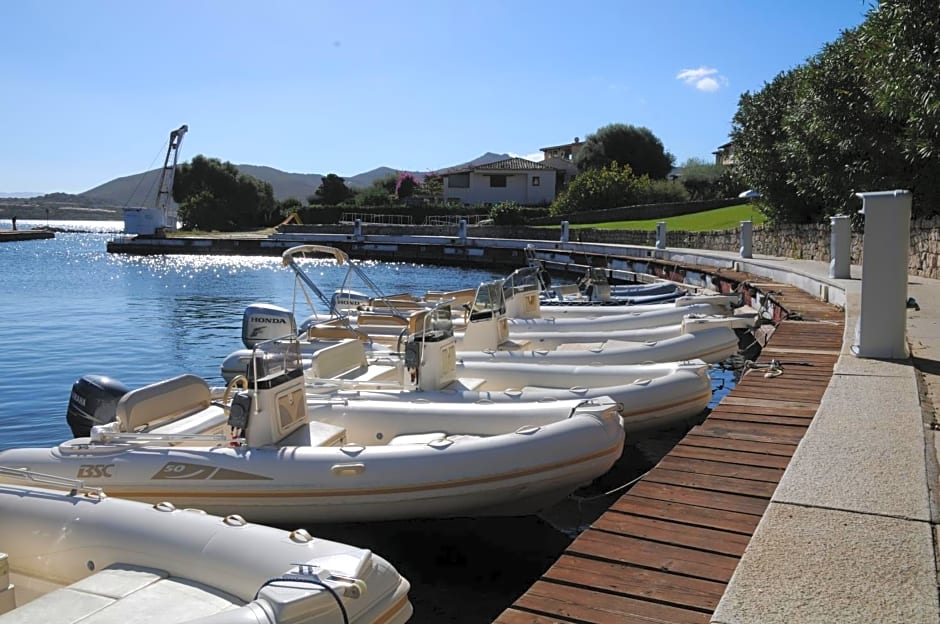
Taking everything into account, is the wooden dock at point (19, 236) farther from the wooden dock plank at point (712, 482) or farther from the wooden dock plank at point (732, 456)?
the wooden dock plank at point (712, 482)

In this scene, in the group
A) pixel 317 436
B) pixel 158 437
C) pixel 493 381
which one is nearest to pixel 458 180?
pixel 493 381

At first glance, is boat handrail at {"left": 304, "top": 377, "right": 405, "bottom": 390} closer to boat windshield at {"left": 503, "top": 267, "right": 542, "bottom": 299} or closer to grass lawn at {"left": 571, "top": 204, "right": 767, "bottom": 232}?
boat windshield at {"left": 503, "top": 267, "right": 542, "bottom": 299}

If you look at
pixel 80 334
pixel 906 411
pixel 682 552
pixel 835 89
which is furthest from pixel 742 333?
pixel 80 334

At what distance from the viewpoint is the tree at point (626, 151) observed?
57406 mm

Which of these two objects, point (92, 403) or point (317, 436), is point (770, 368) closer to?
point (317, 436)

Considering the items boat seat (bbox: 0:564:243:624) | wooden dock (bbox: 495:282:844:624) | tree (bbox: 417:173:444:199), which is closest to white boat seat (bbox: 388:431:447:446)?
wooden dock (bbox: 495:282:844:624)

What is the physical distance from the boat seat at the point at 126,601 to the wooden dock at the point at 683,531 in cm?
162

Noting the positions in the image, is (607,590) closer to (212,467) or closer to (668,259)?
(212,467)

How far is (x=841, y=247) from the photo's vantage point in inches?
557

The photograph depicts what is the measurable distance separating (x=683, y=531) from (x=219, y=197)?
66.9m

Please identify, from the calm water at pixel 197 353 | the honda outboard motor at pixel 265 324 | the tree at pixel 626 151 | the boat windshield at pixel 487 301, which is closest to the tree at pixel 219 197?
the calm water at pixel 197 353

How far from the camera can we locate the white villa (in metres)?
56.4

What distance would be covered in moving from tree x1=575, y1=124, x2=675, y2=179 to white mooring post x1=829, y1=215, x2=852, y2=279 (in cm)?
4313

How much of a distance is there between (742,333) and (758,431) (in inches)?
409
